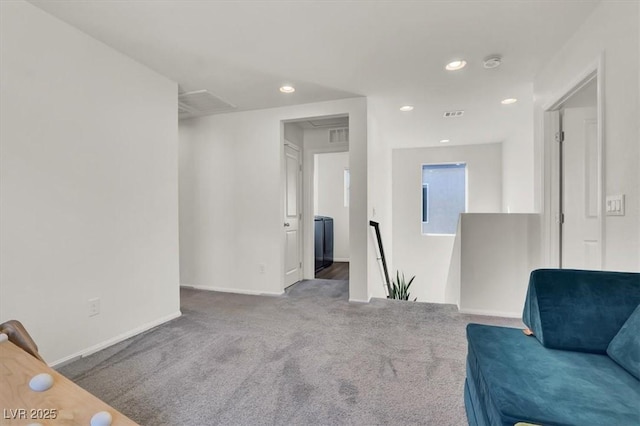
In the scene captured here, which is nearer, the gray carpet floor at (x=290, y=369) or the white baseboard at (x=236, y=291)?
the gray carpet floor at (x=290, y=369)

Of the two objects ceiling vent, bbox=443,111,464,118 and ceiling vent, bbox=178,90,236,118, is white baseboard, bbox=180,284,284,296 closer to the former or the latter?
ceiling vent, bbox=178,90,236,118

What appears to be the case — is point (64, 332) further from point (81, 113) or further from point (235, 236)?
point (235, 236)

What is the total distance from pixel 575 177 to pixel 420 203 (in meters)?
3.58

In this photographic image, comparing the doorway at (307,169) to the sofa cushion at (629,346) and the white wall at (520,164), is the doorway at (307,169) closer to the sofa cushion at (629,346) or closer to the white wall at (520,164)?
the white wall at (520,164)

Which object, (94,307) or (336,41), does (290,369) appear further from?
(336,41)

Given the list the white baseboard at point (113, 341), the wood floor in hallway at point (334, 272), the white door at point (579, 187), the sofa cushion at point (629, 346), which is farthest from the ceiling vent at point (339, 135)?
the sofa cushion at point (629, 346)

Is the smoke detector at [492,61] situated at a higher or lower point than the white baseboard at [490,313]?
higher

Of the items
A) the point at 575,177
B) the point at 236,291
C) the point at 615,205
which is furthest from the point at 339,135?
the point at 615,205

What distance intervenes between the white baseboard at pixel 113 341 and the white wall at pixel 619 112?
11.5 feet

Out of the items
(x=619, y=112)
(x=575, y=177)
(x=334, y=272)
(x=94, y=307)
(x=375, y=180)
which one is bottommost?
(x=334, y=272)

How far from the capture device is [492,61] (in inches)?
104

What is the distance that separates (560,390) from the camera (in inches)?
40.9

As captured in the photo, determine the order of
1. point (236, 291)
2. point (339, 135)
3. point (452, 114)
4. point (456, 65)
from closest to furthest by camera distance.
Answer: point (456, 65) < point (236, 291) < point (452, 114) < point (339, 135)

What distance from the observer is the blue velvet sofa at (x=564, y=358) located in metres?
0.95
